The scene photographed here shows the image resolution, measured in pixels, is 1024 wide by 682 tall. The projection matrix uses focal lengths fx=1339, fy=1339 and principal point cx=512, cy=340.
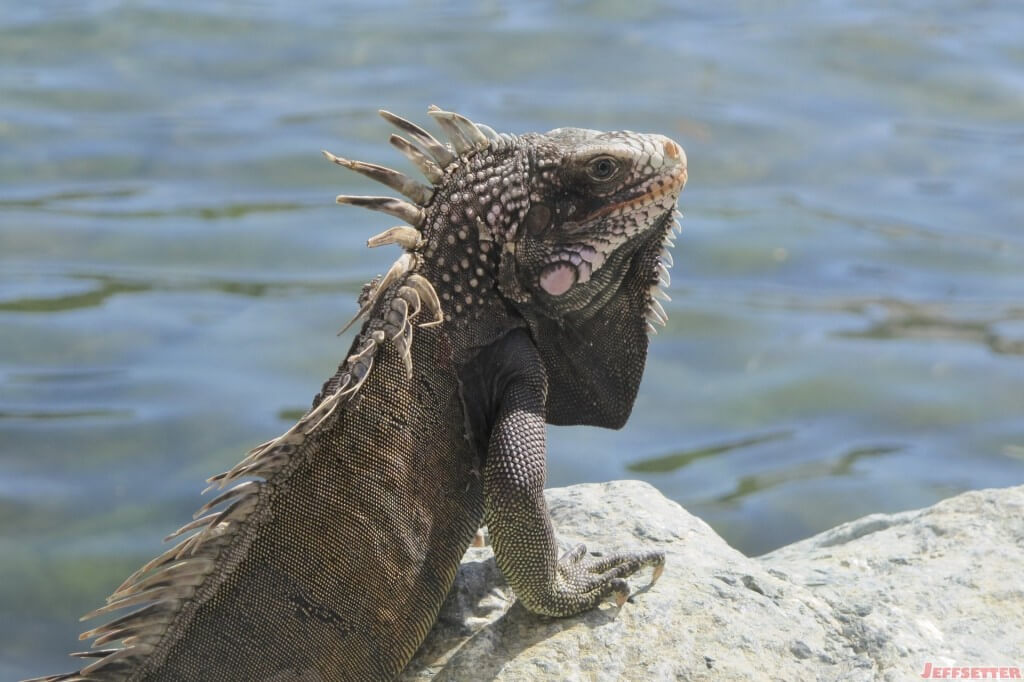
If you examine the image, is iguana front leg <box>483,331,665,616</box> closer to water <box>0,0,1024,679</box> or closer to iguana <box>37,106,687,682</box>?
iguana <box>37,106,687,682</box>

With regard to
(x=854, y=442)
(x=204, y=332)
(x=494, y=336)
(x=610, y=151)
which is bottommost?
(x=854, y=442)

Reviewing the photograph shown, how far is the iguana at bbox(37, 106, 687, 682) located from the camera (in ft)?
16.9

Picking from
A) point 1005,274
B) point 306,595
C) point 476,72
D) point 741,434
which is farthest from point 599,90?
point 306,595

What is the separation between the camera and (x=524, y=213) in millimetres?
5613

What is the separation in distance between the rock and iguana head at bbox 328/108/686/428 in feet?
3.96

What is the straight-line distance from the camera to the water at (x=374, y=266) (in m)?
10.5

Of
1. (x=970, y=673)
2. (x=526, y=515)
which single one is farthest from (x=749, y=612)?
(x=526, y=515)

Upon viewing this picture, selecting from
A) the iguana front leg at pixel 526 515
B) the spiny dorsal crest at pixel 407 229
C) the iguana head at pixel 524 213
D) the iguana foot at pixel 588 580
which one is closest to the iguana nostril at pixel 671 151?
the iguana head at pixel 524 213

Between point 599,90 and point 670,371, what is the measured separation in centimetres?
538

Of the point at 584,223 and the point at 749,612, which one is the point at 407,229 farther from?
the point at 749,612

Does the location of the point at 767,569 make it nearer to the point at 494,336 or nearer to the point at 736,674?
the point at 736,674

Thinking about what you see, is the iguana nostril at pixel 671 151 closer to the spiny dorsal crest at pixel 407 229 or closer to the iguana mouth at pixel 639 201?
the iguana mouth at pixel 639 201

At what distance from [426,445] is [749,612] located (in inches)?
61.2

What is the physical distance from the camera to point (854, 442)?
11.3m
